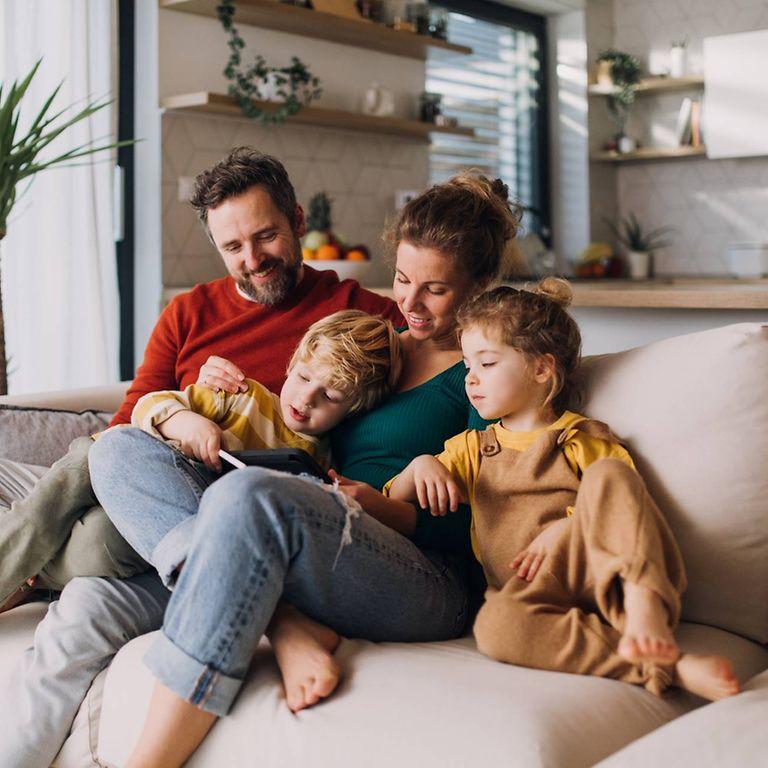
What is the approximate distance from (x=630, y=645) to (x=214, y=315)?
4.35ft

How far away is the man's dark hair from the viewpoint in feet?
7.32

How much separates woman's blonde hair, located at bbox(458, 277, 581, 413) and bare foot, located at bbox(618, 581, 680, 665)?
455 mm

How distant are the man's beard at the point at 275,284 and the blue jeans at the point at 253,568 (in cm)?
60

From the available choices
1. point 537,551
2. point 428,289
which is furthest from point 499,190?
point 537,551

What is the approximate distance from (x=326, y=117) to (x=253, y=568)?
3031 millimetres

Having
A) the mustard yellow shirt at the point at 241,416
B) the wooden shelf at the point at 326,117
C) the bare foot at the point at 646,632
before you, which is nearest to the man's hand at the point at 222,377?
the mustard yellow shirt at the point at 241,416

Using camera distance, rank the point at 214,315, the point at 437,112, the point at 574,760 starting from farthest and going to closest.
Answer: the point at 437,112
the point at 214,315
the point at 574,760

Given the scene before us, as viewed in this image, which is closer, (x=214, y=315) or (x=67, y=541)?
(x=67, y=541)

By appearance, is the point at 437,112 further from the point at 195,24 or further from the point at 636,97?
the point at 636,97

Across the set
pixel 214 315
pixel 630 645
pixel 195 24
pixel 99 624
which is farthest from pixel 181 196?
pixel 630 645

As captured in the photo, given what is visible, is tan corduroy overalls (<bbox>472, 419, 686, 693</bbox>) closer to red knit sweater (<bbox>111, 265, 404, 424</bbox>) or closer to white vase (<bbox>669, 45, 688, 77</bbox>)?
red knit sweater (<bbox>111, 265, 404, 424</bbox>)

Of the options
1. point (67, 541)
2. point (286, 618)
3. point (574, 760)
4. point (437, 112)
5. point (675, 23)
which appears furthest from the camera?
point (675, 23)

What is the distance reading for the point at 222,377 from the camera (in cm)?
205

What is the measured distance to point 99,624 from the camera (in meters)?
1.78
